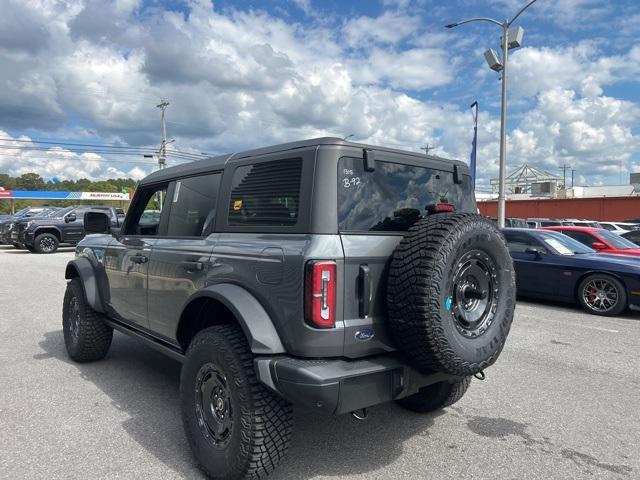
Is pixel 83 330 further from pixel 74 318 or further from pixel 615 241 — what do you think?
pixel 615 241

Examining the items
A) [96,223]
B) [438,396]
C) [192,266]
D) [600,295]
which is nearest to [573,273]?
[600,295]

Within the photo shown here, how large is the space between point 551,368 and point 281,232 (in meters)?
3.62

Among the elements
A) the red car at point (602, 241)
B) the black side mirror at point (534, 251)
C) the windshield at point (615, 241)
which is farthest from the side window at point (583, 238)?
the black side mirror at point (534, 251)

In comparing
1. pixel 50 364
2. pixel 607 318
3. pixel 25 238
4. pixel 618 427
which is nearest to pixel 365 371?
pixel 618 427

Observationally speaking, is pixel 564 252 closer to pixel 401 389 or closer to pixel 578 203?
pixel 401 389

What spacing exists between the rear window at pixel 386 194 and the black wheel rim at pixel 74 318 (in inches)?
Result: 137

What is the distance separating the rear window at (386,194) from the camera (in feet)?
9.10

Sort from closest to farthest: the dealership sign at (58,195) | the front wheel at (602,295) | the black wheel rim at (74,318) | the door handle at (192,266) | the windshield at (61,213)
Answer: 1. the door handle at (192,266)
2. the black wheel rim at (74,318)
3. the front wheel at (602,295)
4. the windshield at (61,213)
5. the dealership sign at (58,195)

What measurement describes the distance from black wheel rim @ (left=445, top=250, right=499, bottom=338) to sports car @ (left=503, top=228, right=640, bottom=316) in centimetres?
593

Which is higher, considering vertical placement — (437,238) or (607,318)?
(437,238)

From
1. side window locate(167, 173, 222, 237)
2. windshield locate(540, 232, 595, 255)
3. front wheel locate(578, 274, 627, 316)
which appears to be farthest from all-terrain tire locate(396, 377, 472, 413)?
windshield locate(540, 232, 595, 255)

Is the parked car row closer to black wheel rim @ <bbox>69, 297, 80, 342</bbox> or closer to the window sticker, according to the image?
black wheel rim @ <bbox>69, 297, 80, 342</bbox>

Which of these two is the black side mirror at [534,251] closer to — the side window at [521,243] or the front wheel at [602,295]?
the side window at [521,243]

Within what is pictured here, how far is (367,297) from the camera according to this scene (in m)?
2.64
